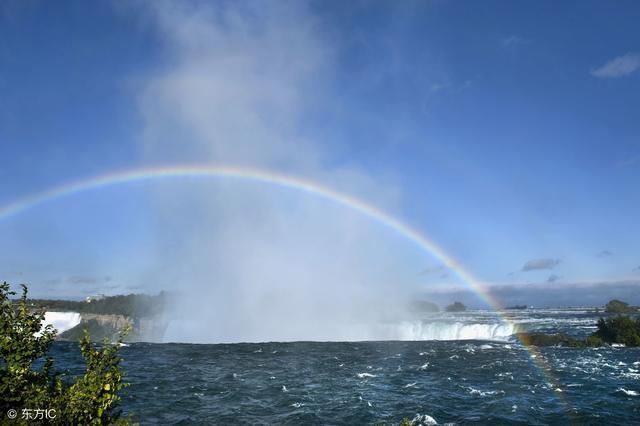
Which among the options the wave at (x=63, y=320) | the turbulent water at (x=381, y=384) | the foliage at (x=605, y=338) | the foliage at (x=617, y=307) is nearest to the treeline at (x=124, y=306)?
the wave at (x=63, y=320)

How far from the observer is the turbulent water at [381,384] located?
23.2m

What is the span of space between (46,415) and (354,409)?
19319mm

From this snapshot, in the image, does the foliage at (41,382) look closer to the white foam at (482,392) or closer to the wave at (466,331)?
the white foam at (482,392)

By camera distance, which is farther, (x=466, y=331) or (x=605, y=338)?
(x=466, y=331)

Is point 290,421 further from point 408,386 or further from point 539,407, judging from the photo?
point 539,407

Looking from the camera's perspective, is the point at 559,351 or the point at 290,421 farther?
the point at 559,351

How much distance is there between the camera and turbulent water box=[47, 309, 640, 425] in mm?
23156

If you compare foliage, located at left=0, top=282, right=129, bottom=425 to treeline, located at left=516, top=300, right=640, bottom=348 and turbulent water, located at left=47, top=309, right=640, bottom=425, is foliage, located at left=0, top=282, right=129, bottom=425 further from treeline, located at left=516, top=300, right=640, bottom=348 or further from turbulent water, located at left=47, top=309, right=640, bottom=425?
treeline, located at left=516, top=300, right=640, bottom=348

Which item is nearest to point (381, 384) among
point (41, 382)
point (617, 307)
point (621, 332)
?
point (41, 382)

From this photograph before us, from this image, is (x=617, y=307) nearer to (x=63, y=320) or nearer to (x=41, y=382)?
(x=63, y=320)

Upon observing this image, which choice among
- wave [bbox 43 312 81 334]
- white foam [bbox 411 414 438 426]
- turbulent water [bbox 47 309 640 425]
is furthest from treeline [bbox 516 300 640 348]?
wave [bbox 43 312 81 334]

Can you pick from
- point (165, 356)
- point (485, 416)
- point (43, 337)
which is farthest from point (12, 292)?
point (165, 356)

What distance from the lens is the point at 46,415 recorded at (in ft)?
25.4

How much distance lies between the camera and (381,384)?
31.0m
